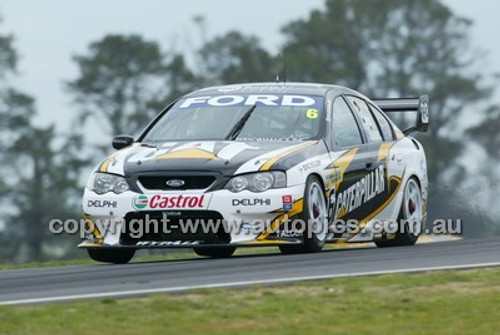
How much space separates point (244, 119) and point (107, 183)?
4.95 feet

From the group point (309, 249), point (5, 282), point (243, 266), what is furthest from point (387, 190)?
point (5, 282)

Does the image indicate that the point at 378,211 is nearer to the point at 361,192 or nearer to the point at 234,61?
the point at 361,192

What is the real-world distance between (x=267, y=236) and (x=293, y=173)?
21.1 inches

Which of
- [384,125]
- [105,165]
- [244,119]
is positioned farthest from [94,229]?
[384,125]

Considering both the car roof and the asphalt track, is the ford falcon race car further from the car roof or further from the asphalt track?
the asphalt track

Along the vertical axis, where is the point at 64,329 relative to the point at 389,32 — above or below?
below

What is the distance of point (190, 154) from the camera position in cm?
1250

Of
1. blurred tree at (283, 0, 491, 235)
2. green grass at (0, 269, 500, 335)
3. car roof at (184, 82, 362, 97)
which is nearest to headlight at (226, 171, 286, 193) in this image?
car roof at (184, 82, 362, 97)

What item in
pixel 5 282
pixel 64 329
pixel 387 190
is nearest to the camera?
pixel 64 329

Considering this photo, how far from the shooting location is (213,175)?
12.2 m

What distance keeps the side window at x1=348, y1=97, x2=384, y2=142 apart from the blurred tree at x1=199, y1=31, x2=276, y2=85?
51.0 m

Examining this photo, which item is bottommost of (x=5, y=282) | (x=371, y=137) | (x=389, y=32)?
(x=5, y=282)

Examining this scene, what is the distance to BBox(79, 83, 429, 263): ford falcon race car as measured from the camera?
12.2 metres

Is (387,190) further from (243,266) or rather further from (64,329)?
(64,329)
